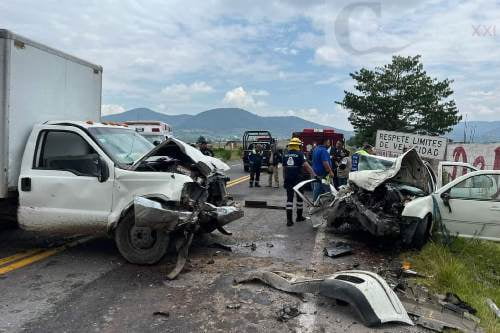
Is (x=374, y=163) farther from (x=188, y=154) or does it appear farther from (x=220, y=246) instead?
(x=188, y=154)

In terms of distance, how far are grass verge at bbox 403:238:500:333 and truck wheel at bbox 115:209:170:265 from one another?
10.5 feet

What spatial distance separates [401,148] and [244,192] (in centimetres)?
493

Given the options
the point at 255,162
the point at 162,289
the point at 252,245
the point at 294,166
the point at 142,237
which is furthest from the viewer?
the point at 255,162

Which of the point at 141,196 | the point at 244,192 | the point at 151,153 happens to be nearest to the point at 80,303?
the point at 141,196

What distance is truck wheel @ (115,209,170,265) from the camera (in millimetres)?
5574

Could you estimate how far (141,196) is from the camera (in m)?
5.58

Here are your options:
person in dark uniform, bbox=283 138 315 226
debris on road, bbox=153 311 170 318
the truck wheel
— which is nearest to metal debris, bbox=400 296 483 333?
debris on road, bbox=153 311 170 318

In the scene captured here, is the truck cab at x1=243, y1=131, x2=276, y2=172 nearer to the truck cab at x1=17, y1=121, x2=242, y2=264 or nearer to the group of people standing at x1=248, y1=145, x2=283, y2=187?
the group of people standing at x1=248, y1=145, x2=283, y2=187

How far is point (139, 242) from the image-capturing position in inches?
223

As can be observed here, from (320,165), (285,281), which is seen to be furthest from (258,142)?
(285,281)

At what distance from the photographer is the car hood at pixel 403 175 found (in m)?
7.08

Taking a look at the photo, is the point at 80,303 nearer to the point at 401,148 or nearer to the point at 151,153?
the point at 151,153

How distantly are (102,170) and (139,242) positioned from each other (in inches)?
40.8

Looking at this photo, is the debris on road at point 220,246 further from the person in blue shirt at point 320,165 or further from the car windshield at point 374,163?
the person in blue shirt at point 320,165
